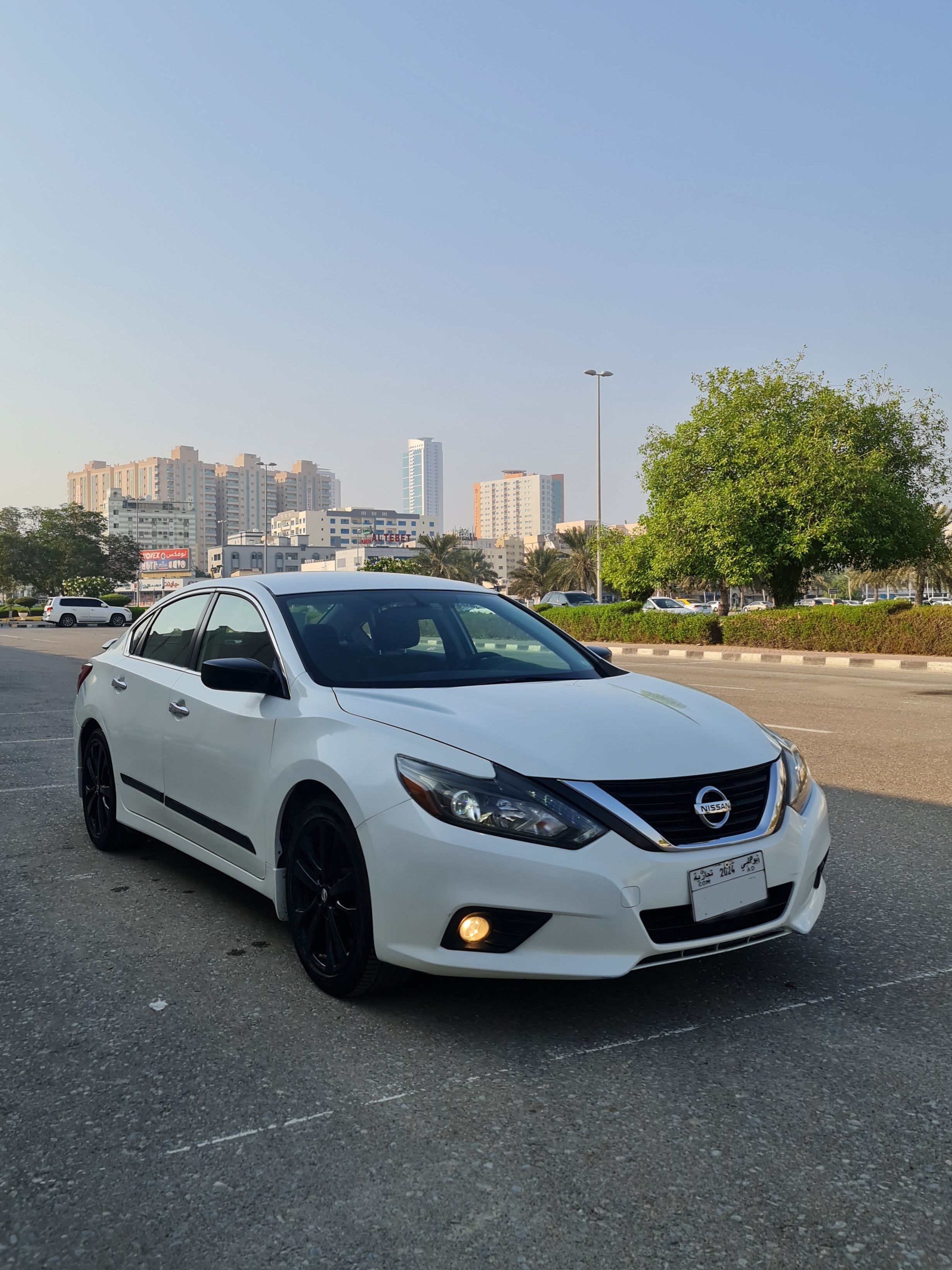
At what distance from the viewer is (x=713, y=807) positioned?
3.19m

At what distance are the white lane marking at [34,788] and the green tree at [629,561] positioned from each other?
24.9 meters

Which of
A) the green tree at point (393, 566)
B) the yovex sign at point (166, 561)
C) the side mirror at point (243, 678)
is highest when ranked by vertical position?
the yovex sign at point (166, 561)

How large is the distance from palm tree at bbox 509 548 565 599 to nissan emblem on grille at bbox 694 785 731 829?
7427 cm

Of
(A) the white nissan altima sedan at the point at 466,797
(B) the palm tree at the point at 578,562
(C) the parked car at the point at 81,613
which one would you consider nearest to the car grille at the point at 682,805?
(A) the white nissan altima sedan at the point at 466,797

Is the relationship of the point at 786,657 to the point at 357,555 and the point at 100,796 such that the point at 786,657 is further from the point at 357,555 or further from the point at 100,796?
the point at 357,555

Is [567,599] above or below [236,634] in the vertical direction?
below

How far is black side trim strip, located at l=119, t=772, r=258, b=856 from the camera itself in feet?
13.2

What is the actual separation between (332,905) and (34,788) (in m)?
4.86

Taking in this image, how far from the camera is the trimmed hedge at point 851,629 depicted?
2297 centimetres

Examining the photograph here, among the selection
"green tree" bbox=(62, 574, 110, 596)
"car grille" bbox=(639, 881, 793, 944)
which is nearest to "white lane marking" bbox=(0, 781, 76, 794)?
"car grille" bbox=(639, 881, 793, 944)

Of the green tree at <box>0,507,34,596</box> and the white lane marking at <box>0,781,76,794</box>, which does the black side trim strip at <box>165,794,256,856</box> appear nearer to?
the white lane marking at <box>0,781,76,794</box>

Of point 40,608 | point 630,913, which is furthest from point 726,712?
point 40,608

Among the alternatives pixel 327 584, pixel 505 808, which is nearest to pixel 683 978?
pixel 505 808

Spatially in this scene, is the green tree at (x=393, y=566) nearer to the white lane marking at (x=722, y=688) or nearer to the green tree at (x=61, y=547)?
Result: the green tree at (x=61, y=547)
